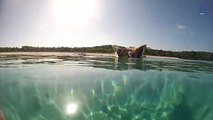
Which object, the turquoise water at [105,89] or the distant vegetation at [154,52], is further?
the turquoise water at [105,89]

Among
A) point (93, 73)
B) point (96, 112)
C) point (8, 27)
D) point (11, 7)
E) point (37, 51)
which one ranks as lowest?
point (96, 112)

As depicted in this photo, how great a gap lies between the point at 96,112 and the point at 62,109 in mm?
806

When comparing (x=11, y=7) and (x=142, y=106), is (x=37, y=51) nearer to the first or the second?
(x=11, y=7)

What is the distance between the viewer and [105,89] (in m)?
6.47

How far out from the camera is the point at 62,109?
6035 millimetres

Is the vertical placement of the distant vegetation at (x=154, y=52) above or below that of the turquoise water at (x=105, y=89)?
above

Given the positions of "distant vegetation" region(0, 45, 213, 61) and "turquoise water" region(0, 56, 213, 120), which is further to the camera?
"turquoise water" region(0, 56, 213, 120)

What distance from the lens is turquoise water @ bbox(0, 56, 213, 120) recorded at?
6266 millimetres

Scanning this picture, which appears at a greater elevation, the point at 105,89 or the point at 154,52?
the point at 154,52

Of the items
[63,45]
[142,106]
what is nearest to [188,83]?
[142,106]

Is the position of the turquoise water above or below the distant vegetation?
below

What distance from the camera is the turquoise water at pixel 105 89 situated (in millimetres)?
6266

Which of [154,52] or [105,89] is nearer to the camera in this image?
[154,52]

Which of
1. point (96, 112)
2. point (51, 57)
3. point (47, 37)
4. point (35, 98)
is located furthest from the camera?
point (51, 57)
